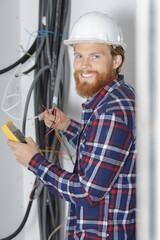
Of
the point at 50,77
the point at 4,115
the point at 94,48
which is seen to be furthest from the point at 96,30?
the point at 4,115

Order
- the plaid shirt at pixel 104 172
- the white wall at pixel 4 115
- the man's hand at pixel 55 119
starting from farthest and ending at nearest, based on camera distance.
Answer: the white wall at pixel 4 115 < the man's hand at pixel 55 119 < the plaid shirt at pixel 104 172

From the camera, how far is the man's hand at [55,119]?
142 cm

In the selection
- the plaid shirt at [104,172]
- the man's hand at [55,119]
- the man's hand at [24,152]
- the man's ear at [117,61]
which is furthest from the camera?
the man's hand at [55,119]

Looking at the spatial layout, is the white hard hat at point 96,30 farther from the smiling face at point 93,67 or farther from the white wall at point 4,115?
the white wall at point 4,115

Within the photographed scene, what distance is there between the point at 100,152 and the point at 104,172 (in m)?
0.06

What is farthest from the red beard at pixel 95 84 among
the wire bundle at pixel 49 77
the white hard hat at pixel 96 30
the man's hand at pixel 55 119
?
the wire bundle at pixel 49 77

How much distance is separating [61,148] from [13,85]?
478mm

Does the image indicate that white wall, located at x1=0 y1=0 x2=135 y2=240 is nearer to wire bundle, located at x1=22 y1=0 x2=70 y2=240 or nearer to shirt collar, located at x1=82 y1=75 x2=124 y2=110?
wire bundle, located at x1=22 y1=0 x2=70 y2=240

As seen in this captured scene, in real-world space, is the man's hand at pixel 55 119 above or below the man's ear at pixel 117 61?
below

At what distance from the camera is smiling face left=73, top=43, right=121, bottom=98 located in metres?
1.19

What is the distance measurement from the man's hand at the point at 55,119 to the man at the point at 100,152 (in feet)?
0.84

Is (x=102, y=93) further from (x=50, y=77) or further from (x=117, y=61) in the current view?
(x=50, y=77)

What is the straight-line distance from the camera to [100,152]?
96 cm

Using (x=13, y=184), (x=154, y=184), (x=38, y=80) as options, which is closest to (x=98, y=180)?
(x=154, y=184)
